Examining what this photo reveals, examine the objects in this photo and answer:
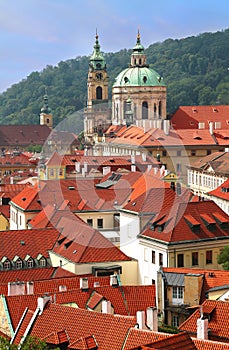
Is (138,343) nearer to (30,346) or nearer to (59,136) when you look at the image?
(30,346)

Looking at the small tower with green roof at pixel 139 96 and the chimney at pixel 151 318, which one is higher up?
the small tower with green roof at pixel 139 96

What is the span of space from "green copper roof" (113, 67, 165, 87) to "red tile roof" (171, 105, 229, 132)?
10.6m

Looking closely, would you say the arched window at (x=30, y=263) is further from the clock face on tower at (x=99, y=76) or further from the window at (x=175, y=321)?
the clock face on tower at (x=99, y=76)

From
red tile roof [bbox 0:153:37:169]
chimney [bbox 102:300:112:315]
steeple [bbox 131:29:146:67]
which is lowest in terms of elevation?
red tile roof [bbox 0:153:37:169]

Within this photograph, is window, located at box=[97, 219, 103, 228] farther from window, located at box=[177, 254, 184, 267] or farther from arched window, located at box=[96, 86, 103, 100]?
arched window, located at box=[96, 86, 103, 100]

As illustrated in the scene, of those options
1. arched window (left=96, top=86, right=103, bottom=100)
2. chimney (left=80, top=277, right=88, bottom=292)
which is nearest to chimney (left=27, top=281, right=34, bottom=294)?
chimney (left=80, top=277, right=88, bottom=292)

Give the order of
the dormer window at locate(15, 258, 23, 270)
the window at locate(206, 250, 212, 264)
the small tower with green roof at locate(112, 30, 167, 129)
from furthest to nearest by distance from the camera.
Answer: the small tower with green roof at locate(112, 30, 167, 129) < the dormer window at locate(15, 258, 23, 270) < the window at locate(206, 250, 212, 264)

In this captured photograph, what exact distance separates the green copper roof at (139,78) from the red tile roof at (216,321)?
115 m

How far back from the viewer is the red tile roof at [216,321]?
3020cm

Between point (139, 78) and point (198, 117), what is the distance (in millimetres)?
15839

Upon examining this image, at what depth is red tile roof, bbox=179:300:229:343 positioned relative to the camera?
3020 cm

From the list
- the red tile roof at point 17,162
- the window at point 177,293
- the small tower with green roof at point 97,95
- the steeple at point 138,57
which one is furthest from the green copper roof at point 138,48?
the window at point 177,293

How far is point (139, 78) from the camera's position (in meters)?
146

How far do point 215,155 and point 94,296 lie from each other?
52.7 m
